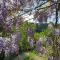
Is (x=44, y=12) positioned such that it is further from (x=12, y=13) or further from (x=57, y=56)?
(x=57, y=56)

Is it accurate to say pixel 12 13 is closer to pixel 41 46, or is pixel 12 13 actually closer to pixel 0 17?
pixel 0 17

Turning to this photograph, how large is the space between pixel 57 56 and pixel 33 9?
2.91 ft

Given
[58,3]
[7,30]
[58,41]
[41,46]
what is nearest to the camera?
[58,3]

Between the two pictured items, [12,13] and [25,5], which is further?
[25,5]

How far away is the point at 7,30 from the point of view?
3.12 m

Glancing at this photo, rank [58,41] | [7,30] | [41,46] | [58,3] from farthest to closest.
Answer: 1. [41,46]
2. [58,41]
3. [7,30]
4. [58,3]

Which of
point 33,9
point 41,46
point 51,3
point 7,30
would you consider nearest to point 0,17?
point 7,30

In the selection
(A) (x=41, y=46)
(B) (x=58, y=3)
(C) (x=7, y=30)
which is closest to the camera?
(B) (x=58, y=3)

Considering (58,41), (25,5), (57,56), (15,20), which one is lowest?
(57,56)

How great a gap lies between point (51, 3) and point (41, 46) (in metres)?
1.78

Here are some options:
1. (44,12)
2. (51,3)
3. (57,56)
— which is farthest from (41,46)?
(51,3)

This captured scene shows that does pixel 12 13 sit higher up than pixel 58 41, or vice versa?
pixel 12 13

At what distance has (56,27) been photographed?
11.3 ft

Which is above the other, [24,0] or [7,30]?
[24,0]
